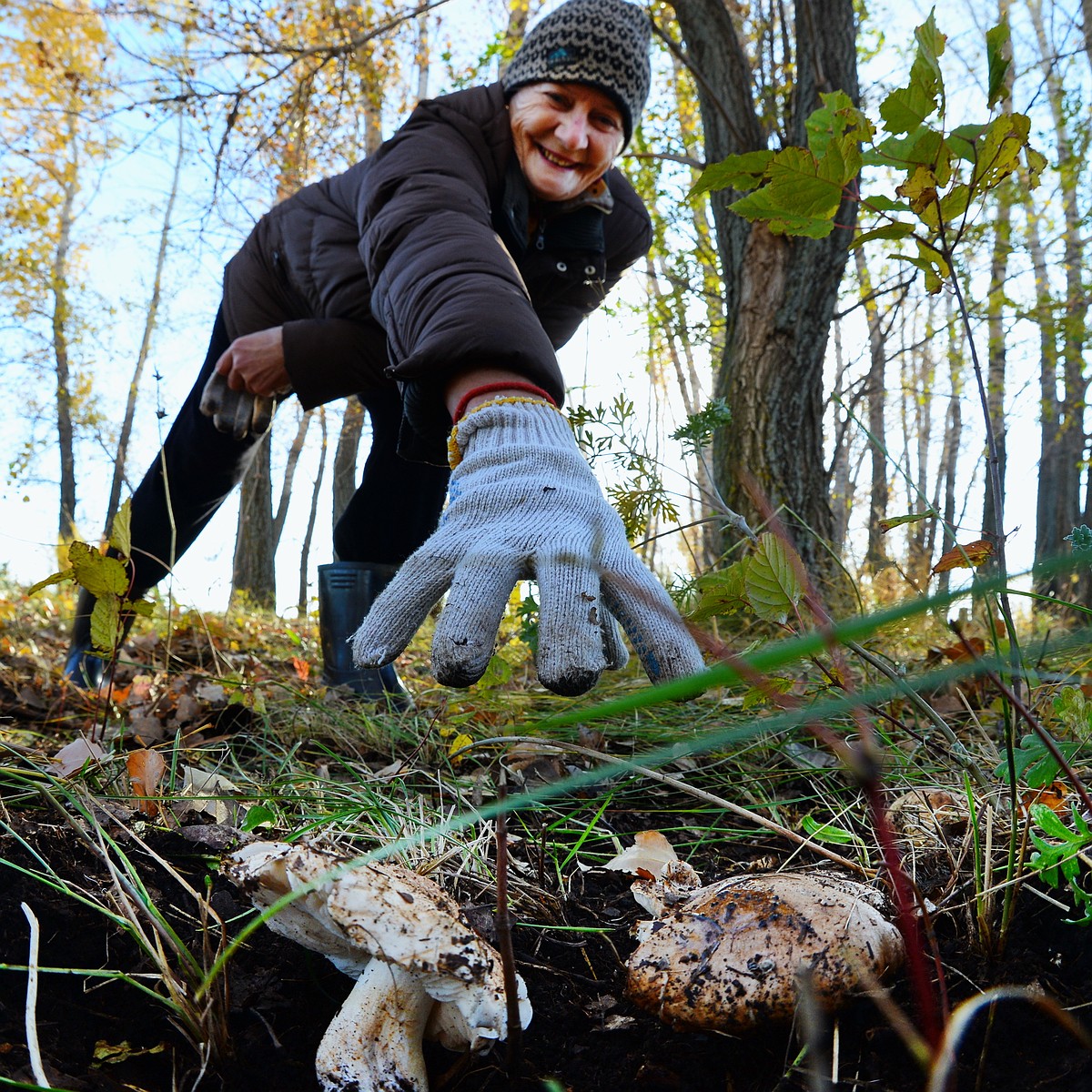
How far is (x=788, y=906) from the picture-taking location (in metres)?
0.91

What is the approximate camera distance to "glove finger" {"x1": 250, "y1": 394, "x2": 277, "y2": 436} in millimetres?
2908

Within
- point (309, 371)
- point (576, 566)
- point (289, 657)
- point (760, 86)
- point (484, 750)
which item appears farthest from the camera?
point (760, 86)

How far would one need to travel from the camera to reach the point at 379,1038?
83 cm

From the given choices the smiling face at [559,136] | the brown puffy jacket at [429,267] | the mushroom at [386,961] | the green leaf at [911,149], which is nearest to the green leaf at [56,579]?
the brown puffy jacket at [429,267]

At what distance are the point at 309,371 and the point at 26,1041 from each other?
2220 millimetres

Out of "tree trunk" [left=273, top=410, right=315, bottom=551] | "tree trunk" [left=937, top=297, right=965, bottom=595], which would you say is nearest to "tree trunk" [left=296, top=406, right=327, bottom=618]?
"tree trunk" [left=273, top=410, right=315, bottom=551]

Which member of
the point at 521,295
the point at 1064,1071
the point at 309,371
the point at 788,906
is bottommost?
the point at 1064,1071

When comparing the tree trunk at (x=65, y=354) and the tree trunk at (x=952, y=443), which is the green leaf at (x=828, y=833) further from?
the tree trunk at (x=65, y=354)

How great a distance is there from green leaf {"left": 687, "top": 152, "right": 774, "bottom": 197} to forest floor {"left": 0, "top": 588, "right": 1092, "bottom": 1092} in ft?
2.43

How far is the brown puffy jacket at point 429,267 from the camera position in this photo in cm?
174

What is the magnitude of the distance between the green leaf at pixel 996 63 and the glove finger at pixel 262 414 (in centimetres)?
246

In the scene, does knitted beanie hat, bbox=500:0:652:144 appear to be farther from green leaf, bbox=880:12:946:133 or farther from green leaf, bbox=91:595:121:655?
green leaf, bbox=91:595:121:655

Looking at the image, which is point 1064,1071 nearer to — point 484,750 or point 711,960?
point 711,960

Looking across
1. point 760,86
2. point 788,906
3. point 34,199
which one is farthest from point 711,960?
point 34,199
